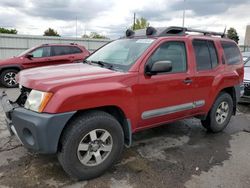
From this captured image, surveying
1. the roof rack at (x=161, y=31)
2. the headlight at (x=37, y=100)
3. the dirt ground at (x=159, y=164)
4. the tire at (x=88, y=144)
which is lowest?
the dirt ground at (x=159, y=164)

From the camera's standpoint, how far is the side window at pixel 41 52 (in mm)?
10142

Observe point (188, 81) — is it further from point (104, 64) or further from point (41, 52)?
point (41, 52)

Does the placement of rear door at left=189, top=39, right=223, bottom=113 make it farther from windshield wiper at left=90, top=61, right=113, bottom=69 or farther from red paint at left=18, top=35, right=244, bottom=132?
windshield wiper at left=90, top=61, right=113, bottom=69

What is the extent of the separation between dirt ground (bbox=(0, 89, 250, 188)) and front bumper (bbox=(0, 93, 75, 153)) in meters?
0.56

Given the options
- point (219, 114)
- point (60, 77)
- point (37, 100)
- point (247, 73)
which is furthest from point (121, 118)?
point (247, 73)

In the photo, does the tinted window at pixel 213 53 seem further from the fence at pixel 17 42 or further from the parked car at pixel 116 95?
the fence at pixel 17 42

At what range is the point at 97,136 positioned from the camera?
323 cm

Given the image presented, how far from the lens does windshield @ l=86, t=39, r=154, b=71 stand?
12.1 ft

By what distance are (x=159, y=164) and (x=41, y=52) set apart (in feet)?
26.2

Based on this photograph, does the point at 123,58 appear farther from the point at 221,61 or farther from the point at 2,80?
the point at 2,80

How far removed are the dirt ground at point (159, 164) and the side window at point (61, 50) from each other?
6048mm

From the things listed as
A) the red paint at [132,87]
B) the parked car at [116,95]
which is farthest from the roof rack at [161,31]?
the red paint at [132,87]

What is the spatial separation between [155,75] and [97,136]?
1164 mm

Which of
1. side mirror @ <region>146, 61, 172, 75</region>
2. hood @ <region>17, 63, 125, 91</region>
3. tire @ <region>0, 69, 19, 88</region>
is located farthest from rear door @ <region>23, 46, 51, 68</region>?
side mirror @ <region>146, 61, 172, 75</region>
